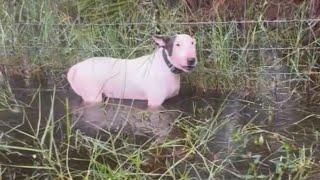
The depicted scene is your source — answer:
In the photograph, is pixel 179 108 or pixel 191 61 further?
pixel 179 108

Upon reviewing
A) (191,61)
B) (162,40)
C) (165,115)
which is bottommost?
(165,115)

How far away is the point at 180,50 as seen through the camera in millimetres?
4262

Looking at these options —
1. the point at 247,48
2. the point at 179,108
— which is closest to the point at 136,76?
the point at 179,108

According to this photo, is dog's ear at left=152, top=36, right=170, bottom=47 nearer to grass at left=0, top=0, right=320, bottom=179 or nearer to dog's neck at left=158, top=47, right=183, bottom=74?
dog's neck at left=158, top=47, right=183, bottom=74

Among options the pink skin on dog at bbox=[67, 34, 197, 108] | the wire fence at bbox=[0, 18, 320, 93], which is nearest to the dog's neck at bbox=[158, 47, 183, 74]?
the pink skin on dog at bbox=[67, 34, 197, 108]

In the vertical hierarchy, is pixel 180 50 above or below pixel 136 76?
above

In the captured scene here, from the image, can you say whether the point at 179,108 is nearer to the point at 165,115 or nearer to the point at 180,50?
the point at 165,115

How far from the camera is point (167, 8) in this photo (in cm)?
544

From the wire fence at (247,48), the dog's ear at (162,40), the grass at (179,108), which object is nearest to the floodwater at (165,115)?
the grass at (179,108)

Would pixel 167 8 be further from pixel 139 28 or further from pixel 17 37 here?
pixel 17 37

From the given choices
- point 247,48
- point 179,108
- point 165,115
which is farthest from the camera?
point 247,48

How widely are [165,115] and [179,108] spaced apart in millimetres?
198

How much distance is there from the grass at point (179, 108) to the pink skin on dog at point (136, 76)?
18 centimetres

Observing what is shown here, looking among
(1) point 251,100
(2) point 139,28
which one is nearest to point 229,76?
(1) point 251,100
